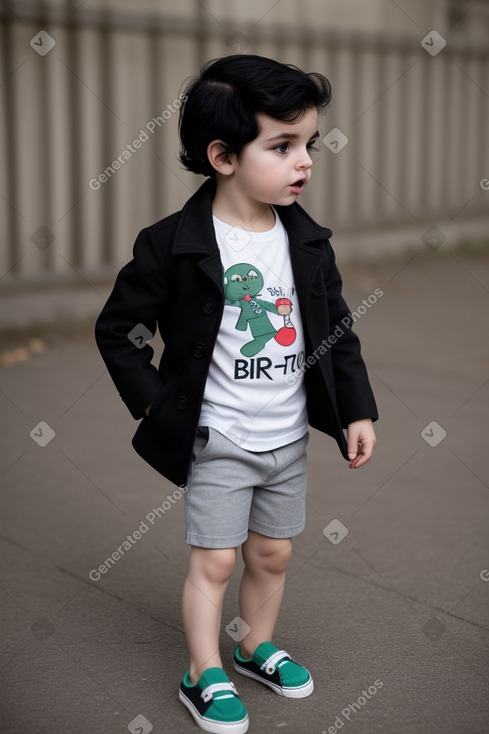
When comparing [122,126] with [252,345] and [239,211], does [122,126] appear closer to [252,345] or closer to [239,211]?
[239,211]

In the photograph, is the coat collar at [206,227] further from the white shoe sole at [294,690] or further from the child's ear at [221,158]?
the white shoe sole at [294,690]

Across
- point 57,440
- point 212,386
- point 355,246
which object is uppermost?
point 212,386

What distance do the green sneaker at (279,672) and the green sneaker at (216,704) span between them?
0.17 meters

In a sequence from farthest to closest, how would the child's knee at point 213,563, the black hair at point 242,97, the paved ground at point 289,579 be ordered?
the paved ground at point 289,579
the child's knee at point 213,563
the black hair at point 242,97

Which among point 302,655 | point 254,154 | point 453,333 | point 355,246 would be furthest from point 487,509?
point 355,246

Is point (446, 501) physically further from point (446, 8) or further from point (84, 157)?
point (446, 8)

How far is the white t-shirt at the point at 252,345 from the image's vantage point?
2.56 m

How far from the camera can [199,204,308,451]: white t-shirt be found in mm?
2559

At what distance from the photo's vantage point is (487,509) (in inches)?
159

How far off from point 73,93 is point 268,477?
4.95 m

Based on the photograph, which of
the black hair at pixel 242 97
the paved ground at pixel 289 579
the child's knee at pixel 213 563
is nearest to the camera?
the black hair at pixel 242 97

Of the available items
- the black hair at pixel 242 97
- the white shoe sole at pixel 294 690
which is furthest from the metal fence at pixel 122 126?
the white shoe sole at pixel 294 690

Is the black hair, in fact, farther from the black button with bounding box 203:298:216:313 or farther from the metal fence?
the metal fence

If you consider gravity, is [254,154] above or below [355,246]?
above
